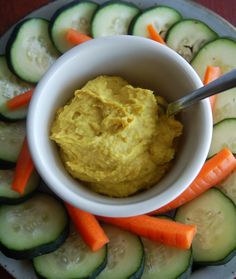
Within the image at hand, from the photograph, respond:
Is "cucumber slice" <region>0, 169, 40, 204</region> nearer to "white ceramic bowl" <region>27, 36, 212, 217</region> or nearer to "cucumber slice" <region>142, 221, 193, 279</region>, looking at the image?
"white ceramic bowl" <region>27, 36, 212, 217</region>

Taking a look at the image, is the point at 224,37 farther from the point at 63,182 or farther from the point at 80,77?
the point at 63,182

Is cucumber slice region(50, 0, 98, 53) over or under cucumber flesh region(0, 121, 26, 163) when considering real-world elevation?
over

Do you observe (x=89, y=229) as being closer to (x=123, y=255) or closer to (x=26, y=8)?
(x=123, y=255)

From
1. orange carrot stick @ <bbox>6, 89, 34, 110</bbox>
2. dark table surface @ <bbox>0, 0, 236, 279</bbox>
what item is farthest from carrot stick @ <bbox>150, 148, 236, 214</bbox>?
dark table surface @ <bbox>0, 0, 236, 279</bbox>

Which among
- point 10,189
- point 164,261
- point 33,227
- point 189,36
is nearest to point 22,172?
point 10,189

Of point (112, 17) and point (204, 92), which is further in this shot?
point (112, 17)


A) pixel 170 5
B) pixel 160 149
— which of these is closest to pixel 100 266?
pixel 160 149
